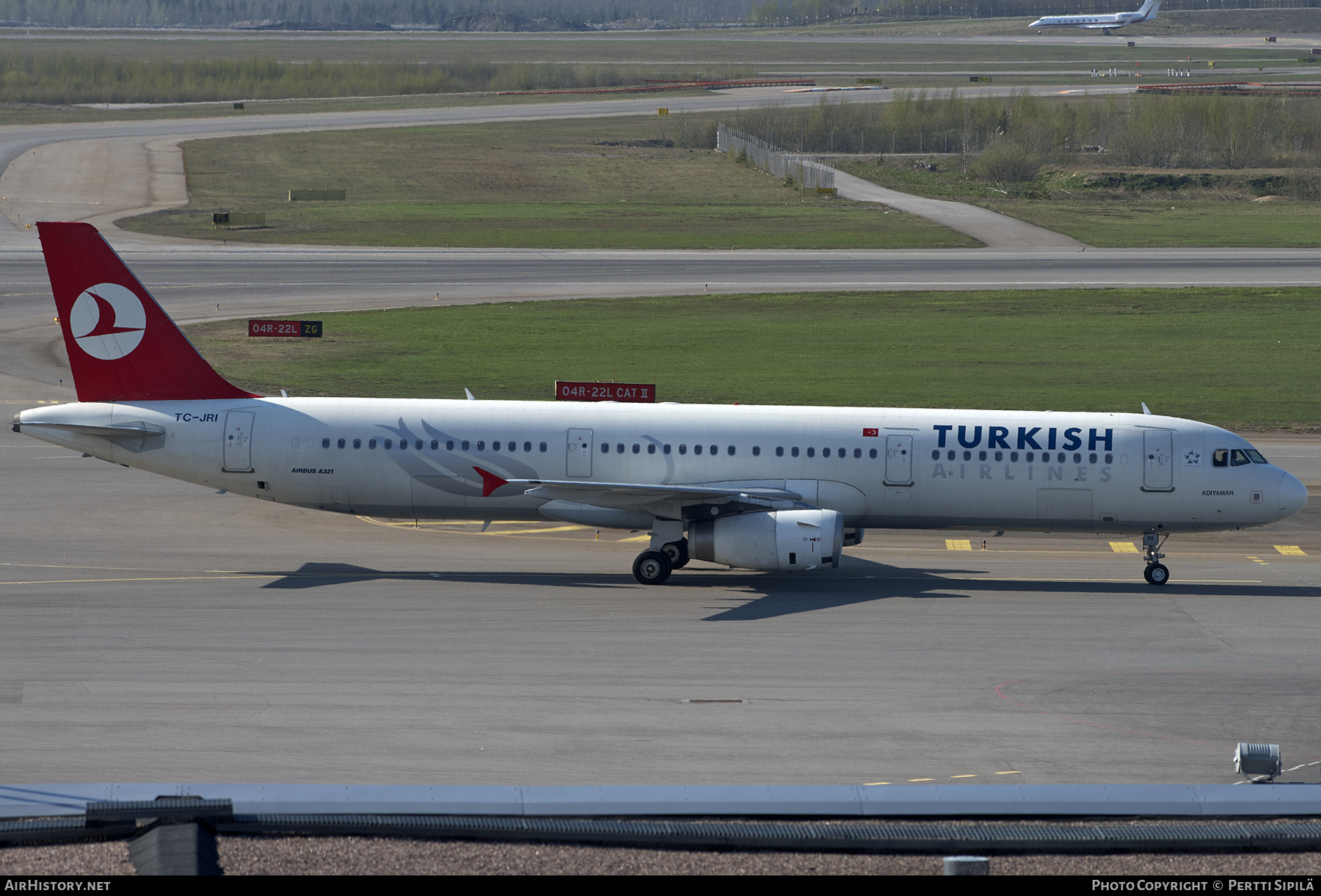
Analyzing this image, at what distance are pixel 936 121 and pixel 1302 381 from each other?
10209 centimetres

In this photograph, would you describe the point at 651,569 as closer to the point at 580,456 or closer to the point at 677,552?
the point at 677,552

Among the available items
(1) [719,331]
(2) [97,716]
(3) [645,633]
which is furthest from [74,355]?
(1) [719,331]

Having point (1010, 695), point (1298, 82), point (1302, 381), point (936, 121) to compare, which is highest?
point (1298, 82)

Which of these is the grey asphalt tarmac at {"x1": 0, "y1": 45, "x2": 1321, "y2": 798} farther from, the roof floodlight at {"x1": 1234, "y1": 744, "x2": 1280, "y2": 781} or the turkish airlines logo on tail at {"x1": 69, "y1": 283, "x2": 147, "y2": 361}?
the turkish airlines logo on tail at {"x1": 69, "y1": 283, "x2": 147, "y2": 361}

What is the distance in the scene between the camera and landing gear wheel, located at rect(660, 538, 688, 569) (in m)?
35.2

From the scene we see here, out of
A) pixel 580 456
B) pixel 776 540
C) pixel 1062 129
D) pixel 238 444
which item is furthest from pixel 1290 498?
pixel 1062 129

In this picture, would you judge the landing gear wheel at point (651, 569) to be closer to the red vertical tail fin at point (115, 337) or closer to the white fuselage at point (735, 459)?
the white fuselage at point (735, 459)

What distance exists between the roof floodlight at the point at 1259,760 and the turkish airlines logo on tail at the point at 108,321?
97.6 ft

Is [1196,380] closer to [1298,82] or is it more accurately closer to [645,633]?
[645,633]

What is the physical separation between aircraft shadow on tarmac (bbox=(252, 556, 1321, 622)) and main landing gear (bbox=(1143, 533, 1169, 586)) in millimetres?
256

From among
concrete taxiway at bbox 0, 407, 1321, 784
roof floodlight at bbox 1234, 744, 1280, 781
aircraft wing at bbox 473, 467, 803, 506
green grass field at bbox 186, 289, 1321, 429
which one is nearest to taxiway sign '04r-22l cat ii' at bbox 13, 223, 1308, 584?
aircraft wing at bbox 473, 467, 803, 506

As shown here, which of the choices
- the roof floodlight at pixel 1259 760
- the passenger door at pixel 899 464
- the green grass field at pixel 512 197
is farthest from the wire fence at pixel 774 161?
the roof floodlight at pixel 1259 760

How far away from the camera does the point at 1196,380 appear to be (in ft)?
192

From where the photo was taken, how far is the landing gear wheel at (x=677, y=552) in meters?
35.2
